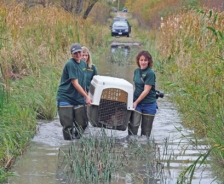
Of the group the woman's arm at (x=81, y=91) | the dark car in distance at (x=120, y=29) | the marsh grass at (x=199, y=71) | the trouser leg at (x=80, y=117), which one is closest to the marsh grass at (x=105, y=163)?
the woman's arm at (x=81, y=91)

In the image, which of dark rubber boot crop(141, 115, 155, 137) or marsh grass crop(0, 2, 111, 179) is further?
dark rubber boot crop(141, 115, 155, 137)

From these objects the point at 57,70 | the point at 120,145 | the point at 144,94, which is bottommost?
the point at 120,145

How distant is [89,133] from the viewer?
7.85 meters

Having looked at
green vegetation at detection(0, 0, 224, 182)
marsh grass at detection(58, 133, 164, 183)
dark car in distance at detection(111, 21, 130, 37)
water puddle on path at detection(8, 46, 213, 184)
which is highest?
green vegetation at detection(0, 0, 224, 182)

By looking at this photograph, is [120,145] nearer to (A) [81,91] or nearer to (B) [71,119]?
(B) [71,119]

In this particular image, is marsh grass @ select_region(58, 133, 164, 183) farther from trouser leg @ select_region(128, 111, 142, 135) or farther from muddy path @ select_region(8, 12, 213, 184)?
trouser leg @ select_region(128, 111, 142, 135)

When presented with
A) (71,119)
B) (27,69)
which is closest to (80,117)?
(71,119)

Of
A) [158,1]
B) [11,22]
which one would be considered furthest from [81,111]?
[158,1]

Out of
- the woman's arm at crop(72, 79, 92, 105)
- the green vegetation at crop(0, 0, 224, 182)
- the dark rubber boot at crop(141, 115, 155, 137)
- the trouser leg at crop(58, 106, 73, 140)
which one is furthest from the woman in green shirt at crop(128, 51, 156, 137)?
the trouser leg at crop(58, 106, 73, 140)

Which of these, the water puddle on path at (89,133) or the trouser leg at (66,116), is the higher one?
the trouser leg at (66,116)

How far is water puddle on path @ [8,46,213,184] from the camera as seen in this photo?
668 cm

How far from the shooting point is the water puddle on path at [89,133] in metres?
6.68

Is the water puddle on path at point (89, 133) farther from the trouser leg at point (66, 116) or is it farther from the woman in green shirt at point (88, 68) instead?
the woman in green shirt at point (88, 68)

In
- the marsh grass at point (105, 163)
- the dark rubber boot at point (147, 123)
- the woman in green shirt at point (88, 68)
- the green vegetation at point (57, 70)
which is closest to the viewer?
the marsh grass at point (105, 163)
